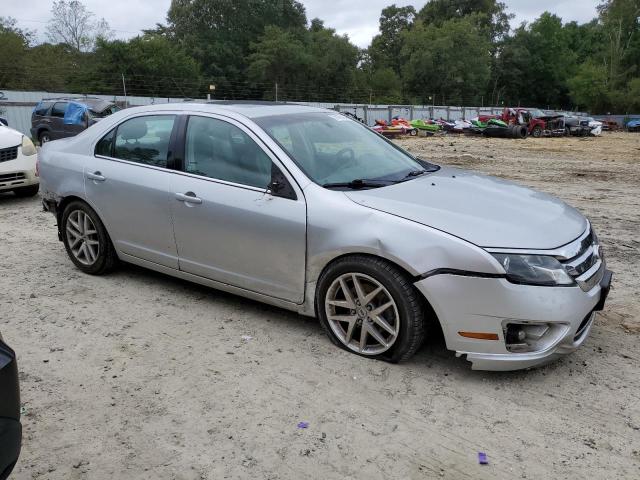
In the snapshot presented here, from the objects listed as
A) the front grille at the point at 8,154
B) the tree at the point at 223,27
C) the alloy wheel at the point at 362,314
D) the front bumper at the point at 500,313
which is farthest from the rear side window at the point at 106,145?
the tree at the point at 223,27

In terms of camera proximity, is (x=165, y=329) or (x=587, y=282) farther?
(x=165, y=329)

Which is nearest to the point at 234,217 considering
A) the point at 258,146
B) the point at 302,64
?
the point at 258,146

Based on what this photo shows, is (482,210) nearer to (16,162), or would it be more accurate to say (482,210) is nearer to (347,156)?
(347,156)

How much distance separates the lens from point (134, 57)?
4816cm

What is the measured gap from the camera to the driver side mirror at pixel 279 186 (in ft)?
11.9

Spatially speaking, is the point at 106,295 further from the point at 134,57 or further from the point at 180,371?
the point at 134,57

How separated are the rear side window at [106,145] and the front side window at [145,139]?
0.17 feet

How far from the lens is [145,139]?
14.9ft

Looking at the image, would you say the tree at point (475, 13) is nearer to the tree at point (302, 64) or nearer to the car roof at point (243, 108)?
the tree at point (302, 64)

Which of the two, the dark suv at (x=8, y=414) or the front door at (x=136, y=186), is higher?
the front door at (x=136, y=186)

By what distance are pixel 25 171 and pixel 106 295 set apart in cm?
515

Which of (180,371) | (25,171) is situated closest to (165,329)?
(180,371)

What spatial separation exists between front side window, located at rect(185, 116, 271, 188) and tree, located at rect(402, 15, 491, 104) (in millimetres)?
69048

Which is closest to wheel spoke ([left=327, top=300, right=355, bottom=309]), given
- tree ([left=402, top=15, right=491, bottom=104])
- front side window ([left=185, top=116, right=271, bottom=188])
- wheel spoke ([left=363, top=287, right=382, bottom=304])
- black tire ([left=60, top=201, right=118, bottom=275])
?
wheel spoke ([left=363, top=287, right=382, bottom=304])
